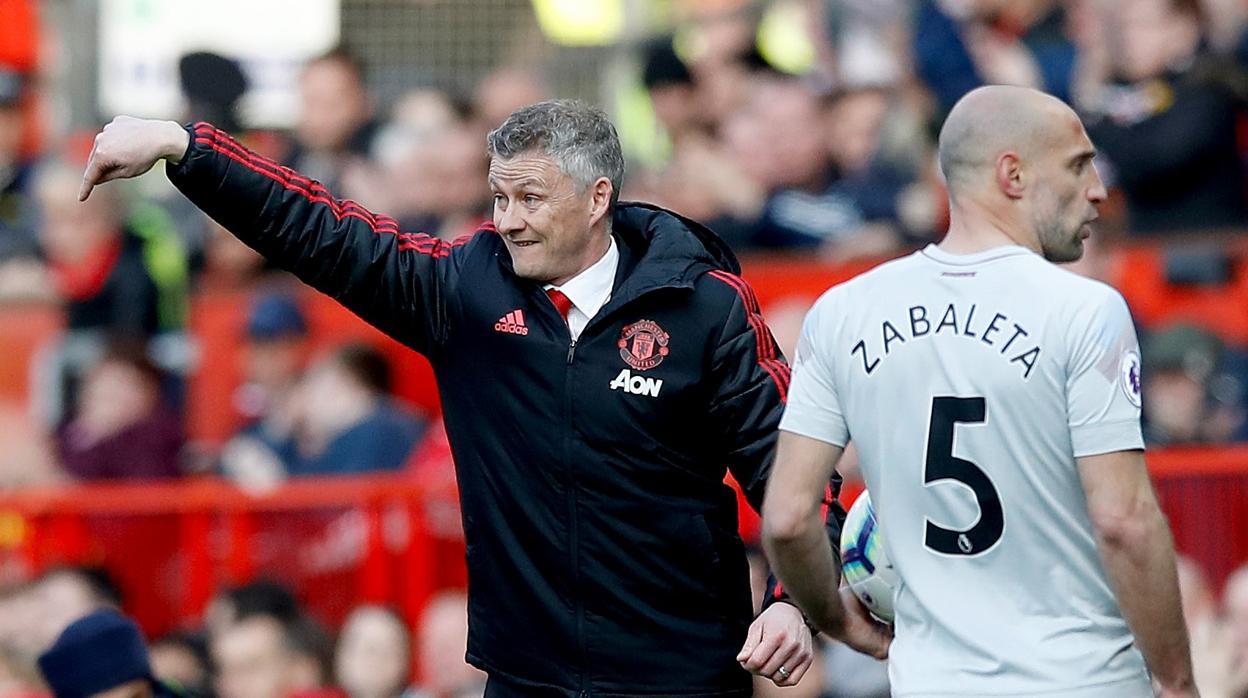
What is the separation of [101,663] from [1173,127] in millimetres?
5339

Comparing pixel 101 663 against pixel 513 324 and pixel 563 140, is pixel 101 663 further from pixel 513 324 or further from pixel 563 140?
pixel 563 140

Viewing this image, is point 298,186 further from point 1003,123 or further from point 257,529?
point 257,529

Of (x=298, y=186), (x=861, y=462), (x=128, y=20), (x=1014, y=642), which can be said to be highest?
(x=128, y=20)

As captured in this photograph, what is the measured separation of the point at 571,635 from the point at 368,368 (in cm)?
525

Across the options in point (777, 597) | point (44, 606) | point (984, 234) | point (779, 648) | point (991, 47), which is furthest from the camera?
point (991, 47)

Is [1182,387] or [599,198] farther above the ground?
[599,198]

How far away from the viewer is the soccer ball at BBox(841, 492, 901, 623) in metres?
5.14

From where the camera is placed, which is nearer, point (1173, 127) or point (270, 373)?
point (1173, 127)

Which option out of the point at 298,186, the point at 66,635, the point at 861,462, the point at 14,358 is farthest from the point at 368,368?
the point at 861,462

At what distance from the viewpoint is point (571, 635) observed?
211 inches

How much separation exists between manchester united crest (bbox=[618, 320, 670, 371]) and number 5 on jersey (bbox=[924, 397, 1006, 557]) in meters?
0.90

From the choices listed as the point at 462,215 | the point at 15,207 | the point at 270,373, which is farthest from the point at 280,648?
the point at 15,207

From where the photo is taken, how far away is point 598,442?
210 inches

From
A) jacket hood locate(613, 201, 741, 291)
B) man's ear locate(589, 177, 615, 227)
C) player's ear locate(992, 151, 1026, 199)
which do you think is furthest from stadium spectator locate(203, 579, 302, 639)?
player's ear locate(992, 151, 1026, 199)
